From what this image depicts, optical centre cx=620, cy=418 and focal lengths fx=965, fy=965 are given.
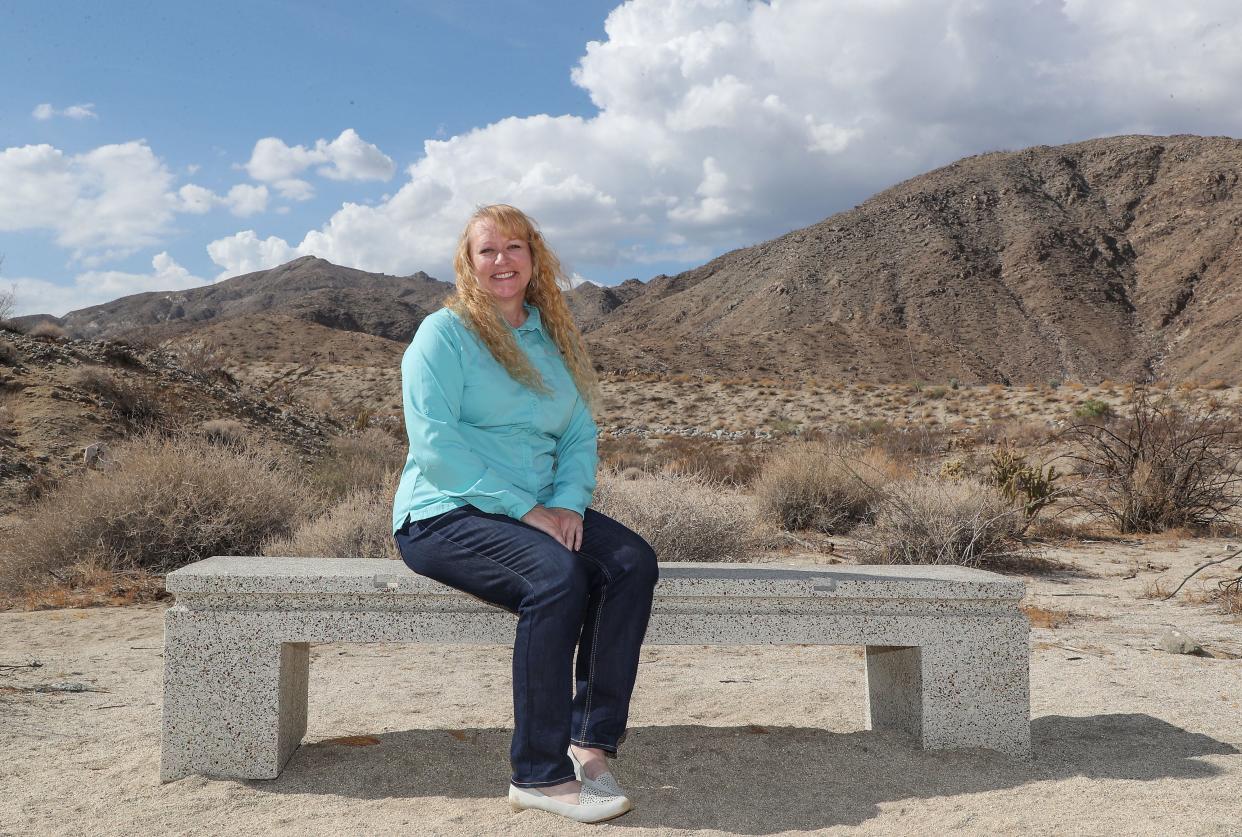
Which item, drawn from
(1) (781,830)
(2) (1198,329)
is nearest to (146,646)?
(1) (781,830)

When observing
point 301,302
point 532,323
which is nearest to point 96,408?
point 532,323

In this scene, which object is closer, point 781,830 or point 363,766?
point 781,830

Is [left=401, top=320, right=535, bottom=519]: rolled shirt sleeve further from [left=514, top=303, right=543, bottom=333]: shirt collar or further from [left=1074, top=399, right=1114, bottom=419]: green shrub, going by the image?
[left=1074, top=399, right=1114, bottom=419]: green shrub

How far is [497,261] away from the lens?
3254 mm

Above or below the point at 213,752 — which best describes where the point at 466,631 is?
above

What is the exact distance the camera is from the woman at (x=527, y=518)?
2674 millimetres

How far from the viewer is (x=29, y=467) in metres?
10.3

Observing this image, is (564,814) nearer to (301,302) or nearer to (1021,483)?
(1021,483)

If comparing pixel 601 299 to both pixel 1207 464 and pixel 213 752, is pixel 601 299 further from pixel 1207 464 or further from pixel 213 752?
pixel 213 752

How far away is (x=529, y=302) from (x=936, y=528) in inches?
188

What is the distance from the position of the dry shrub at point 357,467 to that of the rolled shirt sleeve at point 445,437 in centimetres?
467

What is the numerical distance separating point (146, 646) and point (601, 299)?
84.8 metres

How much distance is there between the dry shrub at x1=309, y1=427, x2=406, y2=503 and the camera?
9.20 meters

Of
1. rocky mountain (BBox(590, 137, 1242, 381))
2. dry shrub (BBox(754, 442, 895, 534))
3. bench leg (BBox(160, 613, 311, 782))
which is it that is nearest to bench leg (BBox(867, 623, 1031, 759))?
bench leg (BBox(160, 613, 311, 782))
